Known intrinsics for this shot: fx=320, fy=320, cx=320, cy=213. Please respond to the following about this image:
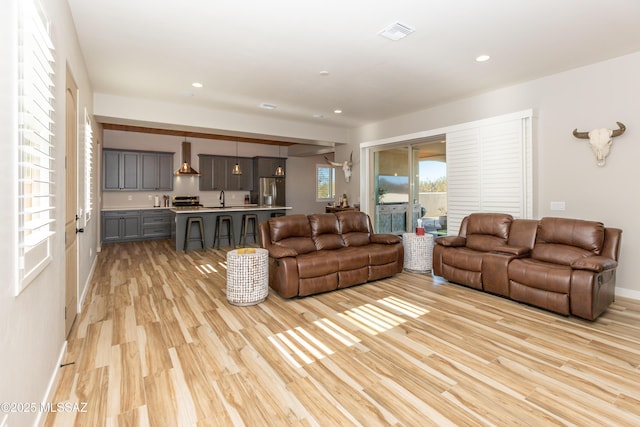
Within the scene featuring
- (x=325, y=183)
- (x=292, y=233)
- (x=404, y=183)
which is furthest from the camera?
(x=325, y=183)

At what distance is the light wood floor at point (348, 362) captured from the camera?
1.89 meters

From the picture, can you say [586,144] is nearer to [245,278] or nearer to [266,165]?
[245,278]

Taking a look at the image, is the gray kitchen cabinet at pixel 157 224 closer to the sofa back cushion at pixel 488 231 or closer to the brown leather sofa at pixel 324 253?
the brown leather sofa at pixel 324 253

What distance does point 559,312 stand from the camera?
331 centimetres

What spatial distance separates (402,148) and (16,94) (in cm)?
626

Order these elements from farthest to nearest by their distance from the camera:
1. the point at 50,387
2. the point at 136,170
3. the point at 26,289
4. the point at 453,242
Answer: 1. the point at 136,170
2. the point at 453,242
3. the point at 50,387
4. the point at 26,289

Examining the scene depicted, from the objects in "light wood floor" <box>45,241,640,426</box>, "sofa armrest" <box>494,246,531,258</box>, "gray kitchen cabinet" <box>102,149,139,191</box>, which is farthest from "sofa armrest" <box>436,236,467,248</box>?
"gray kitchen cabinet" <box>102,149,139,191</box>

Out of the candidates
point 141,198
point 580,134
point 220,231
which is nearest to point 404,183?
point 580,134

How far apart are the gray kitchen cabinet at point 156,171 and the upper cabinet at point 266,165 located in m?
2.43

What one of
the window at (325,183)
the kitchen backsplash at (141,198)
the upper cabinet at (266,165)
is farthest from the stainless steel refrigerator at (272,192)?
the window at (325,183)

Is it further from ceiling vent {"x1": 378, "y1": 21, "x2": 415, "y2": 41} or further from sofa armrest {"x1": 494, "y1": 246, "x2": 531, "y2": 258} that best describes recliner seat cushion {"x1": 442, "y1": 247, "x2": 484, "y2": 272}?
ceiling vent {"x1": 378, "y1": 21, "x2": 415, "y2": 41}

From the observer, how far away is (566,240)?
12.4 ft

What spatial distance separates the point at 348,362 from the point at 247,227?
5914 millimetres

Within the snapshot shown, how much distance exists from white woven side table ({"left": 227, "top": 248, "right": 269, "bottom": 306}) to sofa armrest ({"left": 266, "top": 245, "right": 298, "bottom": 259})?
207 mm
